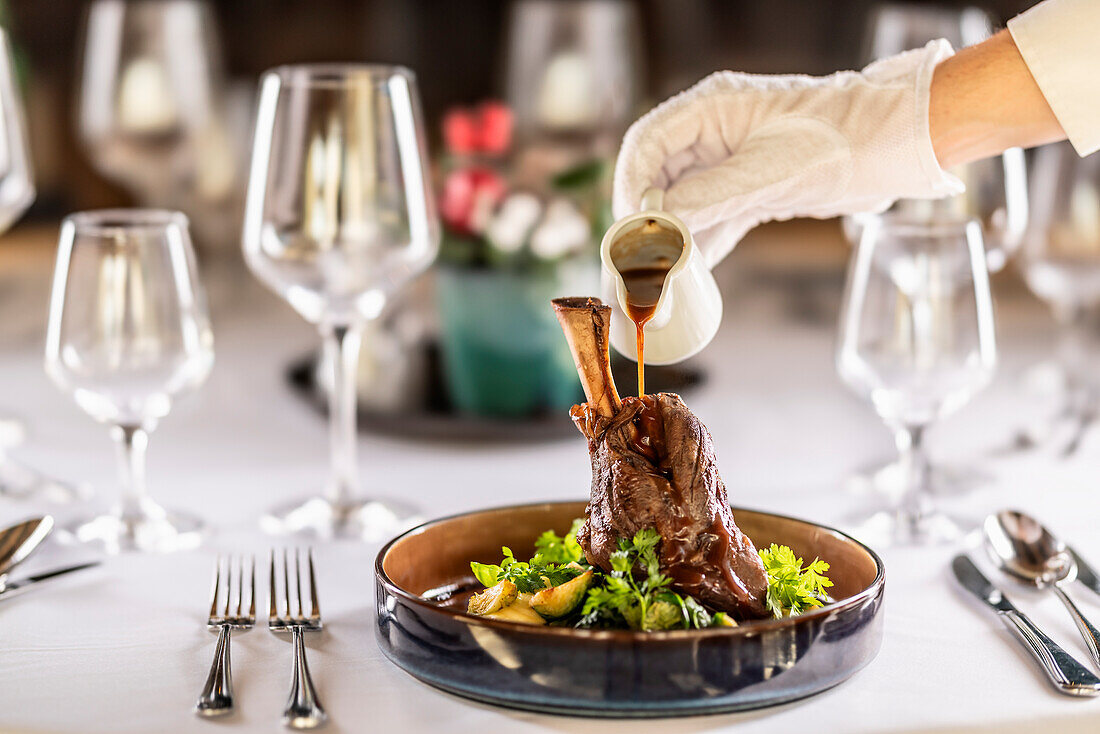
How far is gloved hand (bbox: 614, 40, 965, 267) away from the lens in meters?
1.08

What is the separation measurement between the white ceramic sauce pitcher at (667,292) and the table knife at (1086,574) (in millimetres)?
387

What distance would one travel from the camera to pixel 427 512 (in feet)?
4.43

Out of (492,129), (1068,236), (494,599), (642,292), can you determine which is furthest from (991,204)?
(494,599)

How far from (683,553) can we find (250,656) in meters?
0.32

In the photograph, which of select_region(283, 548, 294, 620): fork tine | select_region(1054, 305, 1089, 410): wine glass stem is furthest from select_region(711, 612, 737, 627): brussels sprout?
select_region(1054, 305, 1089, 410): wine glass stem

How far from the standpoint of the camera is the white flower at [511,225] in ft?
5.40

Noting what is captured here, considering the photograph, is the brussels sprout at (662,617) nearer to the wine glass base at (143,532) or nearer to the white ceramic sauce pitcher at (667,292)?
the white ceramic sauce pitcher at (667,292)

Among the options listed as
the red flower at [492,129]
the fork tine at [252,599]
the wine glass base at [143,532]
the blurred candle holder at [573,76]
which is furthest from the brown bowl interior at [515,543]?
the blurred candle holder at [573,76]

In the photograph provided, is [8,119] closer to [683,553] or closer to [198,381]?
[198,381]

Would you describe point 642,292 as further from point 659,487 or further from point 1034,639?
point 1034,639

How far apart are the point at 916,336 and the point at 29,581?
860mm

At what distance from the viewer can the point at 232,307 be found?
2.62 meters

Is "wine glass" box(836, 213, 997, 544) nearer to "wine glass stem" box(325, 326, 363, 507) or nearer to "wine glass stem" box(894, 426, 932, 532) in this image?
"wine glass stem" box(894, 426, 932, 532)

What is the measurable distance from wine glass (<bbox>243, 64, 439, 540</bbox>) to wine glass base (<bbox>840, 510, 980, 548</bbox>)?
46cm
